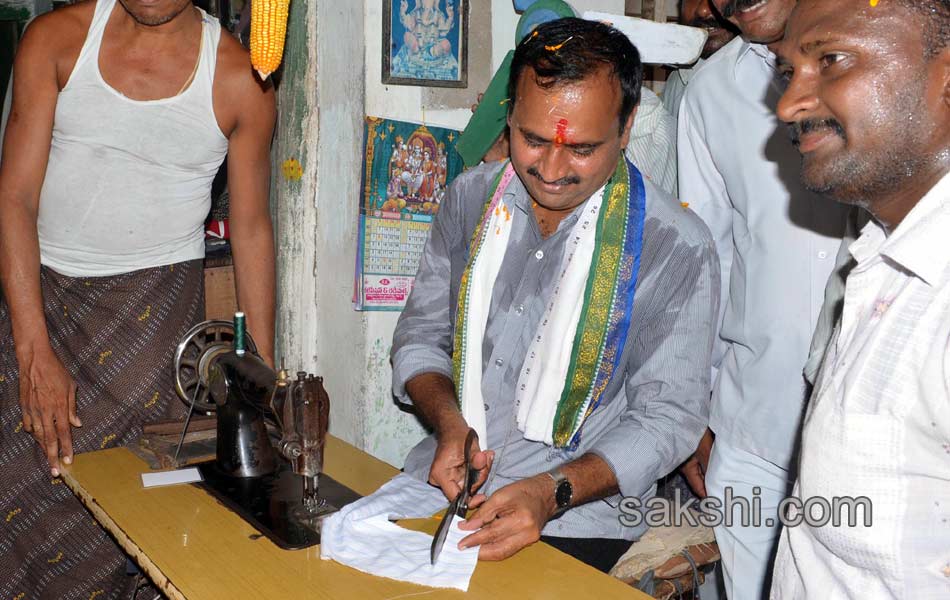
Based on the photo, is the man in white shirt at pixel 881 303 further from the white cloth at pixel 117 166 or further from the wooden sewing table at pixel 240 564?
the white cloth at pixel 117 166

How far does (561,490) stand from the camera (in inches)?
78.1

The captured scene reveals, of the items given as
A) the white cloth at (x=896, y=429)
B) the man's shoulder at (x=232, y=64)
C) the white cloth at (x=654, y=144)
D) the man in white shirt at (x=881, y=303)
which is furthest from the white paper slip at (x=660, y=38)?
the white cloth at (x=896, y=429)

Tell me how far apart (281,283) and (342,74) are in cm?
83

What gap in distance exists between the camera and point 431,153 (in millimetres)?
3361

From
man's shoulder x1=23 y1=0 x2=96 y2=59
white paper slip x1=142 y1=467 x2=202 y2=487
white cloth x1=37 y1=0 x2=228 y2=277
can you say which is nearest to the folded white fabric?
white paper slip x1=142 y1=467 x2=202 y2=487

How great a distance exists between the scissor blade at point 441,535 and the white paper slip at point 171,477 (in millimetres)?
734

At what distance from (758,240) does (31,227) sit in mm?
2133

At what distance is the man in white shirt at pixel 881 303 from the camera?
127 cm

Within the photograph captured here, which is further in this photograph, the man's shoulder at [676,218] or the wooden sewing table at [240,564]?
the man's shoulder at [676,218]

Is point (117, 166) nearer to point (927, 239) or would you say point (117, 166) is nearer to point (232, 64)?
point (232, 64)

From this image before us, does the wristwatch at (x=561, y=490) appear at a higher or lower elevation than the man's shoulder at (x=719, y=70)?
lower

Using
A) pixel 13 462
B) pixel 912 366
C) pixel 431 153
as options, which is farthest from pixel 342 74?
pixel 912 366

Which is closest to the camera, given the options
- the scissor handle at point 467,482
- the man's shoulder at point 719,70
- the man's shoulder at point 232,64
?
the scissor handle at point 467,482

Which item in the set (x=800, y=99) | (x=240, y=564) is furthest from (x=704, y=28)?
(x=240, y=564)
